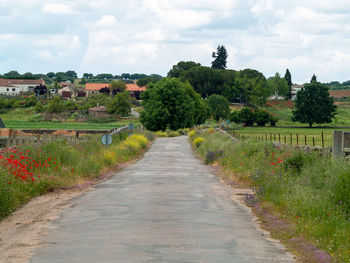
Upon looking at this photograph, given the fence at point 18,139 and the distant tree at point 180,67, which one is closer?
the fence at point 18,139

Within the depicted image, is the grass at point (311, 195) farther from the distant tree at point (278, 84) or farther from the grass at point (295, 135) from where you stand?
the distant tree at point (278, 84)

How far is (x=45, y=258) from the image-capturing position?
9414 mm

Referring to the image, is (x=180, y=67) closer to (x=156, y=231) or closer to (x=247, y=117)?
(x=247, y=117)

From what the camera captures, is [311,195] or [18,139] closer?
[311,195]

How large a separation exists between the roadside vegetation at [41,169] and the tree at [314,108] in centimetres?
8989

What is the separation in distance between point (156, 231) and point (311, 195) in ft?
14.2

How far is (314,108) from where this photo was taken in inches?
4564

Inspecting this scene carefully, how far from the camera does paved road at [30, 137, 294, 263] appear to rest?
9.63 meters

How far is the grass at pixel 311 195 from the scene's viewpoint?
1132cm

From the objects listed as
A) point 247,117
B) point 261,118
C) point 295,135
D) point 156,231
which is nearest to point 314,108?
point 261,118

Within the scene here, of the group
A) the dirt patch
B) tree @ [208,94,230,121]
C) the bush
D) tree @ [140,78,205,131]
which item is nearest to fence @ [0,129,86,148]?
the dirt patch

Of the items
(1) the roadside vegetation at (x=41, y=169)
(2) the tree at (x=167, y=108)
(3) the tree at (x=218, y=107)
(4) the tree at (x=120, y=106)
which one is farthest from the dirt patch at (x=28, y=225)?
(3) the tree at (x=218, y=107)

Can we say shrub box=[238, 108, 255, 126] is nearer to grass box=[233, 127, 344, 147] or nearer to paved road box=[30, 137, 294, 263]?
grass box=[233, 127, 344, 147]

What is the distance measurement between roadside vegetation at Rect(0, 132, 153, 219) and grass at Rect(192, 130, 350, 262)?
267 inches
